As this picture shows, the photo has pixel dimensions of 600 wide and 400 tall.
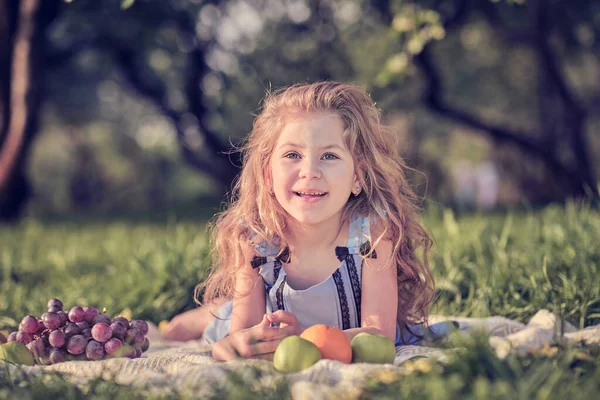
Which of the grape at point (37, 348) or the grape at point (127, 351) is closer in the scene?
the grape at point (127, 351)

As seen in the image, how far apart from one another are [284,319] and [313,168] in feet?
2.03

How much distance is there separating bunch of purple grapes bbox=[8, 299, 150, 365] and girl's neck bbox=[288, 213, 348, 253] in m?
0.78

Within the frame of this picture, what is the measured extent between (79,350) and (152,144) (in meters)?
19.3

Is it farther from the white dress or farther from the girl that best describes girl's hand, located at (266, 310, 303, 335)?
the white dress

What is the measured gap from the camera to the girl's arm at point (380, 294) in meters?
2.80

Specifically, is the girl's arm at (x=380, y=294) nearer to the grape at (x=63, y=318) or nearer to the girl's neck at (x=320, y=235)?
the girl's neck at (x=320, y=235)

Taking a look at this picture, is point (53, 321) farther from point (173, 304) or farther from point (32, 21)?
point (32, 21)

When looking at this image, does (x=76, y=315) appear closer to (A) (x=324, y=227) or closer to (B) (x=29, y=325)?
(B) (x=29, y=325)

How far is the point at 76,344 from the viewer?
2.84 meters

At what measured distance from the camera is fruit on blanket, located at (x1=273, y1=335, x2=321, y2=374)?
2.29m

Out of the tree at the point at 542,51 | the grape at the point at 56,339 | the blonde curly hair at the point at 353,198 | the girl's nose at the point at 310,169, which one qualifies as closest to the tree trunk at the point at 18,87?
the tree at the point at 542,51

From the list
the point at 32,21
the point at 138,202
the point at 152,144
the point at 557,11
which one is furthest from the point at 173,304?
the point at 152,144

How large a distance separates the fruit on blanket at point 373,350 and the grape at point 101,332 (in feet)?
3.41

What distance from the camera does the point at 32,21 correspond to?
25.5 ft
